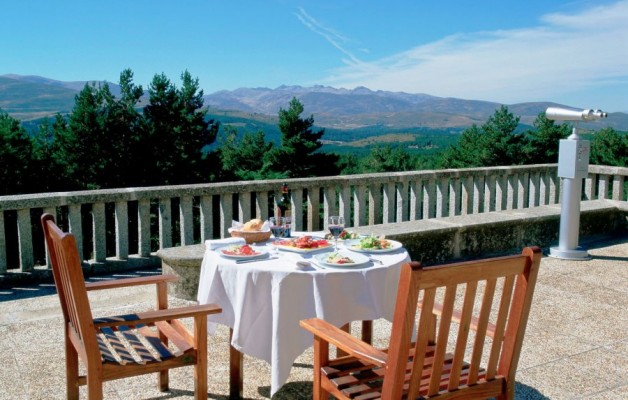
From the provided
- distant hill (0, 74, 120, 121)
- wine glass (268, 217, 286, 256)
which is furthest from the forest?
distant hill (0, 74, 120, 121)

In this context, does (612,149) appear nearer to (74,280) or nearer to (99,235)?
(99,235)

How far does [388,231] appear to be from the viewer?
6.06m

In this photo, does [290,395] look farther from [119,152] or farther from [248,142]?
[248,142]

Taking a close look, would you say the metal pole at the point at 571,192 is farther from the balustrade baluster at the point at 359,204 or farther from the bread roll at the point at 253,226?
the bread roll at the point at 253,226

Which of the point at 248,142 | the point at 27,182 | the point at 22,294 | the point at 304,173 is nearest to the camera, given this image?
the point at 22,294

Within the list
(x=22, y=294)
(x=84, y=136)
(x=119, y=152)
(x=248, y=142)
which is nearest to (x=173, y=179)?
(x=119, y=152)

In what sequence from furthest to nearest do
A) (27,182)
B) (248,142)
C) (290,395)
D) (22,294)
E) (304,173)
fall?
(248,142) → (304,173) → (27,182) → (22,294) → (290,395)

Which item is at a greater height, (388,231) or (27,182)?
(388,231)

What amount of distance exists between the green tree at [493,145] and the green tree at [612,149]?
5.32 meters

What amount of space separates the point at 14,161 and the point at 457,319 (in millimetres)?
32574

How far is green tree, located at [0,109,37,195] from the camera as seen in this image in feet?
A: 99.8

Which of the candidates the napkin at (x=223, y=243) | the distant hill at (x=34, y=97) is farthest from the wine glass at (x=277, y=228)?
the distant hill at (x=34, y=97)

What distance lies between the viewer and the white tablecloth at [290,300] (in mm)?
2922

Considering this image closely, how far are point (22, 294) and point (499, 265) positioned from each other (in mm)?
4578
